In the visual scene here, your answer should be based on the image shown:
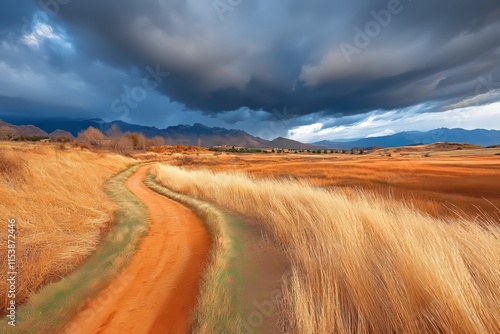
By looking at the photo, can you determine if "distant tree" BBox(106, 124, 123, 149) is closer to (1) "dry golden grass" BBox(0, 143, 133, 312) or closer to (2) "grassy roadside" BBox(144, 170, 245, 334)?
(1) "dry golden grass" BBox(0, 143, 133, 312)

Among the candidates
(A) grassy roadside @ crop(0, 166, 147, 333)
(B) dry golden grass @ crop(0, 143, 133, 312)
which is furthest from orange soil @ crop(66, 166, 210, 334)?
(B) dry golden grass @ crop(0, 143, 133, 312)

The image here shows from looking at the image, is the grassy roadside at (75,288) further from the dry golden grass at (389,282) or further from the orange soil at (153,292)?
the dry golden grass at (389,282)

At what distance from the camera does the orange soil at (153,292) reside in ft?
12.8

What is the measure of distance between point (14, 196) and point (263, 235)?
826cm

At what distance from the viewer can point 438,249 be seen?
4121mm

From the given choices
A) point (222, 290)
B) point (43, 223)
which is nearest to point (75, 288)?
point (43, 223)

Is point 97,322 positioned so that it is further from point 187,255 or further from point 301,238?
point 301,238

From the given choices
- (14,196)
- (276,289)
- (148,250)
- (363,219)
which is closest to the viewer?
(276,289)

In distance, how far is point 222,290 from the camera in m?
4.48

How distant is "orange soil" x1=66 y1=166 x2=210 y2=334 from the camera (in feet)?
12.8

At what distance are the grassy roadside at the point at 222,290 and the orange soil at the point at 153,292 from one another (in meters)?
0.30

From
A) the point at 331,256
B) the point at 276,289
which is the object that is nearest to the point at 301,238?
the point at 331,256

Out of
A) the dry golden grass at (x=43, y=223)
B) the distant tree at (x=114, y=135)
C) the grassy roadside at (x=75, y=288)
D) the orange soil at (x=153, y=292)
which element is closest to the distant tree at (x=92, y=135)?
the distant tree at (x=114, y=135)

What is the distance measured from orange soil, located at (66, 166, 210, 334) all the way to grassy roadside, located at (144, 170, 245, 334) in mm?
303
